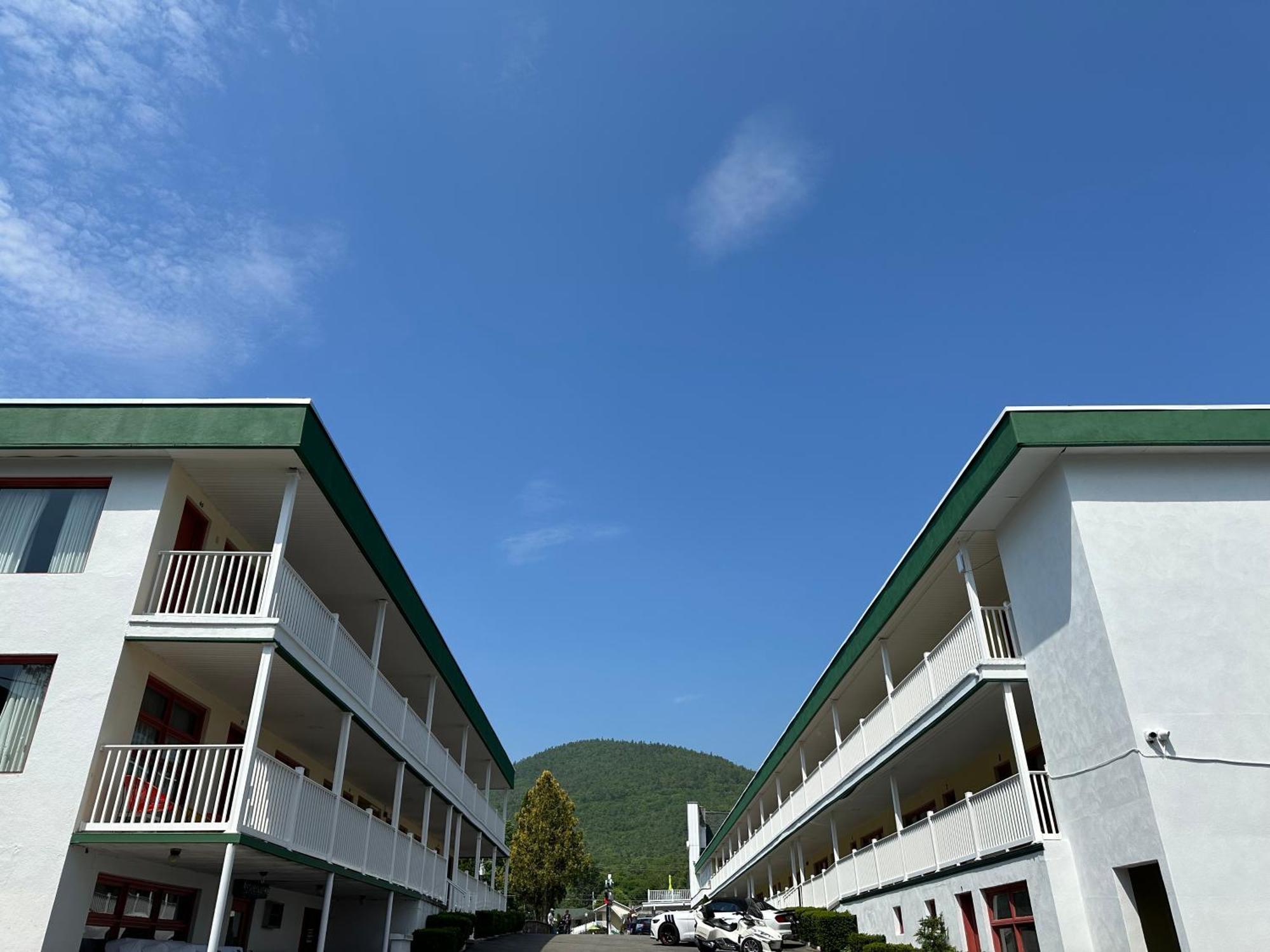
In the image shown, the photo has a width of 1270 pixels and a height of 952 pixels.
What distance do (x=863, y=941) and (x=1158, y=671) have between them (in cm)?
1079

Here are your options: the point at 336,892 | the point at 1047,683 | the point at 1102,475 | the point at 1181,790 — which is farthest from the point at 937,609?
the point at 336,892

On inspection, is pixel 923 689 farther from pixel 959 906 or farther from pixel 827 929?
pixel 827 929

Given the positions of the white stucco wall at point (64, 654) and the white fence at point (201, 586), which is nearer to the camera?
the white stucco wall at point (64, 654)

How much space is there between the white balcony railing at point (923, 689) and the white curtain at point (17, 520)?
1697cm

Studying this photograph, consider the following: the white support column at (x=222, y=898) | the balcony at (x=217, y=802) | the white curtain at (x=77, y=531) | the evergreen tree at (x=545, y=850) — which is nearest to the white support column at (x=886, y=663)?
the balcony at (x=217, y=802)

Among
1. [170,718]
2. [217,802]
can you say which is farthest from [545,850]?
[217,802]

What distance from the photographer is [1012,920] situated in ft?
53.4

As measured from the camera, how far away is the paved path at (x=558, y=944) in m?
26.1

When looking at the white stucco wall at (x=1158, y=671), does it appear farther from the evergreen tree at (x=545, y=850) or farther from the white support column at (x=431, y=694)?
the evergreen tree at (x=545, y=850)

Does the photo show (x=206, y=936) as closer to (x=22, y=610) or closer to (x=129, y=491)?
(x=22, y=610)

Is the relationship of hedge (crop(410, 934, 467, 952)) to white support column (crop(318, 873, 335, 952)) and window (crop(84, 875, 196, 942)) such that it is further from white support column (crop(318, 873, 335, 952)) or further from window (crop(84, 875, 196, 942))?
window (crop(84, 875, 196, 942))

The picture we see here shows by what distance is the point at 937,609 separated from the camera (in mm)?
22172

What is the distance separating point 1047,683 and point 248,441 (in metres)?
14.5

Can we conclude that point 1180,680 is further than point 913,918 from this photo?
No
